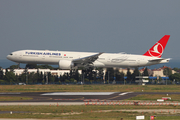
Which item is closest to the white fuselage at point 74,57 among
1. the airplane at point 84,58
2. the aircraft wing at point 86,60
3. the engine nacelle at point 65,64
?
the airplane at point 84,58

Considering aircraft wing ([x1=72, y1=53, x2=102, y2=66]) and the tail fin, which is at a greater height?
the tail fin

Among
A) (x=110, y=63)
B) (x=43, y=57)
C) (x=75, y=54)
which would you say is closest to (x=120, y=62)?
(x=110, y=63)

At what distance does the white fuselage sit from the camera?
65.9 metres

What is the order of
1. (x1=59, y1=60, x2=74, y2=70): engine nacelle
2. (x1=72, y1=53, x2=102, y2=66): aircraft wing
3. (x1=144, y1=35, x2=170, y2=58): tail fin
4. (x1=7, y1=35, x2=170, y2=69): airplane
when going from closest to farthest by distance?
(x1=59, y1=60, x2=74, y2=70): engine nacelle → (x1=7, y1=35, x2=170, y2=69): airplane → (x1=72, y1=53, x2=102, y2=66): aircraft wing → (x1=144, y1=35, x2=170, y2=58): tail fin

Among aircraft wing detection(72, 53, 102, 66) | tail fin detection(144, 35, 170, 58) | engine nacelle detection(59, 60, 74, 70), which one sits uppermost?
tail fin detection(144, 35, 170, 58)

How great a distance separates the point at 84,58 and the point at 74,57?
10.6ft

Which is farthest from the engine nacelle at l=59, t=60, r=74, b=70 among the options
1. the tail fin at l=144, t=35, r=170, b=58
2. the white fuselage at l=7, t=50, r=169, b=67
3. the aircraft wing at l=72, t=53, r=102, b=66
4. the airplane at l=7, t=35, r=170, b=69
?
the tail fin at l=144, t=35, r=170, b=58

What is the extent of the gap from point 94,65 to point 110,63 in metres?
4.29

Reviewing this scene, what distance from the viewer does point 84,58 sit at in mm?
66188

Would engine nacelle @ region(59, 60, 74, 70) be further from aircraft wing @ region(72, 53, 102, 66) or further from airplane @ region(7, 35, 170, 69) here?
aircraft wing @ region(72, 53, 102, 66)

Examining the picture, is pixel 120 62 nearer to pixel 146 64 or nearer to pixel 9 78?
pixel 146 64

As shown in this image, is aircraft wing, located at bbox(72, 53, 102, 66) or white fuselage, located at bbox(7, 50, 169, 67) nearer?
white fuselage, located at bbox(7, 50, 169, 67)

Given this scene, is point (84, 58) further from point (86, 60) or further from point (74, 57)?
point (74, 57)

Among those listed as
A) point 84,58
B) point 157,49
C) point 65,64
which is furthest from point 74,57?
point 157,49
